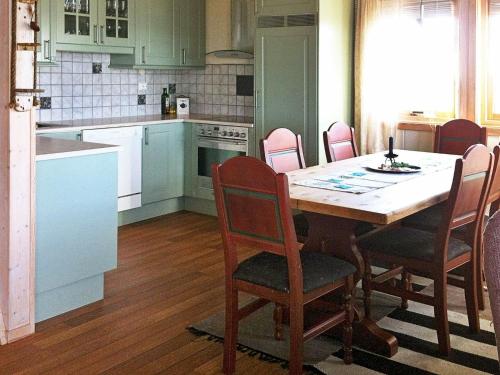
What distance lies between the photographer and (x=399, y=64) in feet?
17.2

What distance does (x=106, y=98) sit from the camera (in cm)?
584

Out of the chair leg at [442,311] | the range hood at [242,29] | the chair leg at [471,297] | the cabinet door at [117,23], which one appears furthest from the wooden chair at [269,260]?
the range hood at [242,29]

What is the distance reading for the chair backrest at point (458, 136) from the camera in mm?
4520

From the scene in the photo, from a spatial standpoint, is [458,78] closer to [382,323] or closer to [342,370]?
[382,323]

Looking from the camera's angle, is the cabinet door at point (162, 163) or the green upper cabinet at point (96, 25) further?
the cabinet door at point (162, 163)

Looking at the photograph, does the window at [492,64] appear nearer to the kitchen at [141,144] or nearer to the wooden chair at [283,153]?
the kitchen at [141,144]

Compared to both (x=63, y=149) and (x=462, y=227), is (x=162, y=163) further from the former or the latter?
(x=462, y=227)

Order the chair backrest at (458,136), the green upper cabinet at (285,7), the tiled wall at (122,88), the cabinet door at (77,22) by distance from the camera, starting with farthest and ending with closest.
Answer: the tiled wall at (122,88) → the green upper cabinet at (285,7) → the cabinet door at (77,22) → the chair backrest at (458,136)

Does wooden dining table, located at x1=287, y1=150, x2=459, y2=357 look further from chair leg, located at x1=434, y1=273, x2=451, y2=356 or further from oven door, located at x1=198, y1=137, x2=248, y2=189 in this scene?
oven door, located at x1=198, y1=137, x2=248, y2=189

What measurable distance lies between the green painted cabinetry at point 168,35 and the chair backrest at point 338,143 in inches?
87.6

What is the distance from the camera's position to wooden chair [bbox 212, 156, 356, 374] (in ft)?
8.29

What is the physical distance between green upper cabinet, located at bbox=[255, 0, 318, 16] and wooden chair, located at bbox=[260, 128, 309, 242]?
1605 mm

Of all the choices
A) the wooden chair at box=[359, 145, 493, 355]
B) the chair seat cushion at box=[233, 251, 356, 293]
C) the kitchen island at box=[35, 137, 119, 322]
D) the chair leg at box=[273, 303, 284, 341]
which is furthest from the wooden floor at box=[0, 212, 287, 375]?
the wooden chair at box=[359, 145, 493, 355]

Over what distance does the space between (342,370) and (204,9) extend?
14.5ft
